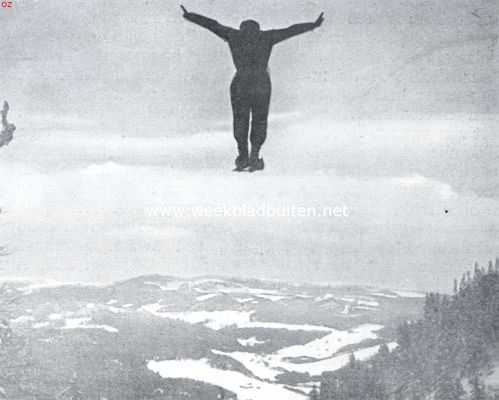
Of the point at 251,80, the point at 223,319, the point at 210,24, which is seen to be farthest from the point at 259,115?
the point at 223,319

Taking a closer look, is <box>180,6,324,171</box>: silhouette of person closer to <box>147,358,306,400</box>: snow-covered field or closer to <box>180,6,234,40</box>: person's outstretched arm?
<box>180,6,234,40</box>: person's outstretched arm

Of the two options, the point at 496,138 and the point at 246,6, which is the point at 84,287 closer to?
the point at 246,6

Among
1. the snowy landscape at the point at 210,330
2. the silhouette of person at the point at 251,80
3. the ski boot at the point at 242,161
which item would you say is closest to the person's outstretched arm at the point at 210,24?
the silhouette of person at the point at 251,80

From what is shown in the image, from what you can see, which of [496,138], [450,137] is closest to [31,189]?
[450,137]

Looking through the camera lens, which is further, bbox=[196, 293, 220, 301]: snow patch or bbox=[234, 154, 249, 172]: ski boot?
bbox=[196, 293, 220, 301]: snow patch

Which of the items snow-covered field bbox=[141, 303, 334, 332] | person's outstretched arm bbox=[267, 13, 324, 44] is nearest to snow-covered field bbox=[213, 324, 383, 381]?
snow-covered field bbox=[141, 303, 334, 332]

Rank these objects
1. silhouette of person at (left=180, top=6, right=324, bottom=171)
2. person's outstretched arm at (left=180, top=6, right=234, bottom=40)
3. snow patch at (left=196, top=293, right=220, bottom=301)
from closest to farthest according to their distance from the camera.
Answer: person's outstretched arm at (left=180, top=6, right=234, bottom=40) → silhouette of person at (left=180, top=6, right=324, bottom=171) → snow patch at (left=196, top=293, right=220, bottom=301)
